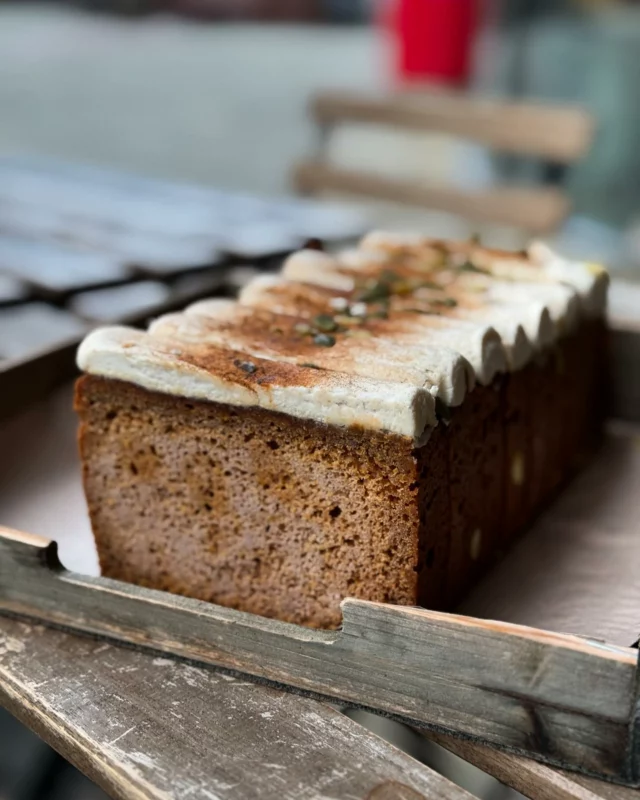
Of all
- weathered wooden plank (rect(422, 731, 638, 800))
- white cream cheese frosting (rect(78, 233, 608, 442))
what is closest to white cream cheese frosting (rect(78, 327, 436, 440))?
white cream cheese frosting (rect(78, 233, 608, 442))

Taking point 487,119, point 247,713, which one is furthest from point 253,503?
point 487,119

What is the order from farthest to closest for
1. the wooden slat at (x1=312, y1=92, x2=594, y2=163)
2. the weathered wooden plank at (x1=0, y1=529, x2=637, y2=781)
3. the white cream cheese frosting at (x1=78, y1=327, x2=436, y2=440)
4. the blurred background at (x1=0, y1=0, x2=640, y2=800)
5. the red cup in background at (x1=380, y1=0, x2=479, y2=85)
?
the red cup in background at (x1=380, y1=0, x2=479, y2=85) < the wooden slat at (x1=312, y1=92, x2=594, y2=163) < the blurred background at (x1=0, y1=0, x2=640, y2=800) < the white cream cheese frosting at (x1=78, y1=327, x2=436, y2=440) < the weathered wooden plank at (x1=0, y1=529, x2=637, y2=781)

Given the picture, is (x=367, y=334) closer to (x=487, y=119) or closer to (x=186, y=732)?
(x=186, y=732)

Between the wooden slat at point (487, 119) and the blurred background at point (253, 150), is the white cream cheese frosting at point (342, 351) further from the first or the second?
the wooden slat at point (487, 119)

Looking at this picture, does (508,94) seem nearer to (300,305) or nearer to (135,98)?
(135,98)

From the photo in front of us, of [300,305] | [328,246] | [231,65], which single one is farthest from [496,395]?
[231,65]

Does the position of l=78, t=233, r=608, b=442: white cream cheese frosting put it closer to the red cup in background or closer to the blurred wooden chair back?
the blurred wooden chair back
